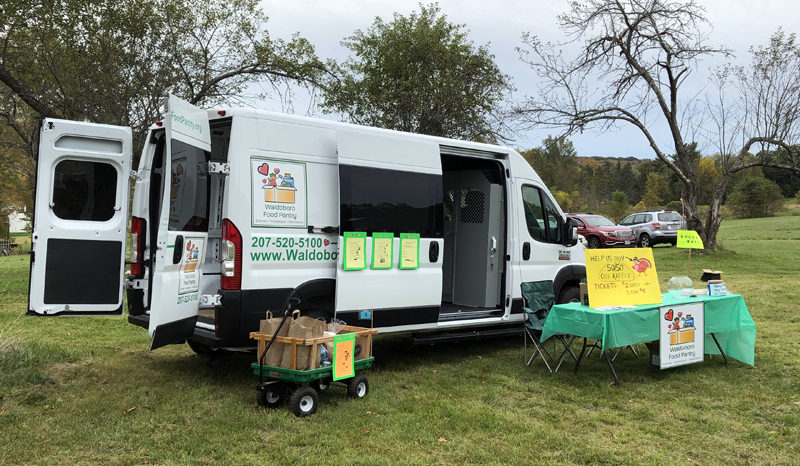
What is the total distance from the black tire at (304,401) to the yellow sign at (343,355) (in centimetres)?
21

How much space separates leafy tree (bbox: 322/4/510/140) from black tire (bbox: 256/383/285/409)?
1071 centimetres

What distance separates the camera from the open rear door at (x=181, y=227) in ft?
14.5

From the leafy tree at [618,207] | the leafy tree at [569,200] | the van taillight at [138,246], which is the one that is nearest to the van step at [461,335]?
the van taillight at [138,246]

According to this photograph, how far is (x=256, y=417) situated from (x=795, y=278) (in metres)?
12.8

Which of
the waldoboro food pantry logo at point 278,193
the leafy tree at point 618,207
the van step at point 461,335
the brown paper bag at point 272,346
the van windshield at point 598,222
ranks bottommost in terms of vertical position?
the van step at point 461,335

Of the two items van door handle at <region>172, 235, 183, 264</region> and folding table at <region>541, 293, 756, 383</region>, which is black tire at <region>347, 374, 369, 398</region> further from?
folding table at <region>541, 293, 756, 383</region>

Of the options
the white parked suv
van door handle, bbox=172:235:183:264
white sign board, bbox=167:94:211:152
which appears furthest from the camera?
the white parked suv

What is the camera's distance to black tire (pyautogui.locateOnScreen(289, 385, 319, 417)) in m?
4.48

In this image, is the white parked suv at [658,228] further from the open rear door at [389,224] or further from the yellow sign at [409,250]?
the yellow sign at [409,250]

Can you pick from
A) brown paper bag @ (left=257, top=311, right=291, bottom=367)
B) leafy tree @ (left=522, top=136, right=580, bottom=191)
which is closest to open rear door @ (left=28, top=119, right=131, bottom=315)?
brown paper bag @ (left=257, top=311, right=291, bottom=367)

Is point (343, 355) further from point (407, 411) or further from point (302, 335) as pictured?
point (407, 411)

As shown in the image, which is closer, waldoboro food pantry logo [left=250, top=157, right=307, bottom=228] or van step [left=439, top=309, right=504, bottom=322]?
waldoboro food pantry logo [left=250, top=157, right=307, bottom=228]

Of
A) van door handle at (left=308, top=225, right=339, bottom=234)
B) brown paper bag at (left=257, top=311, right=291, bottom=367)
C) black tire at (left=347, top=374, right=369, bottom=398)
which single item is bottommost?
black tire at (left=347, top=374, right=369, bottom=398)

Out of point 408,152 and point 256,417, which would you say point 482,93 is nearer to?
point 408,152
